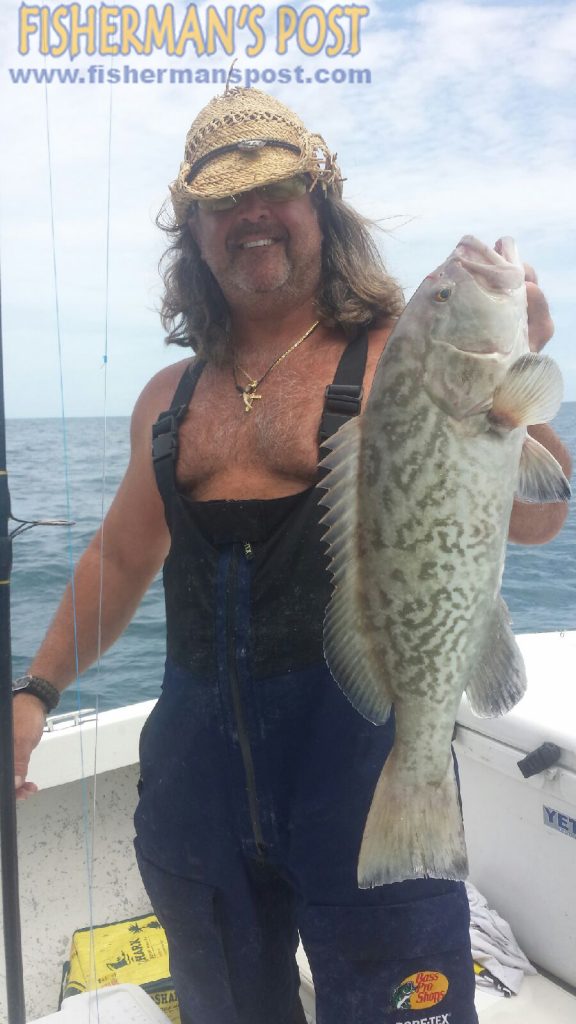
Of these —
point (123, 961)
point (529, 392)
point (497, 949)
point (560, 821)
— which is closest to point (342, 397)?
point (529, 392)

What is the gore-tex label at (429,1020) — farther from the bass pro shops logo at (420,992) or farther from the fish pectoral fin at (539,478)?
the fish pectoral fin at (539,478)

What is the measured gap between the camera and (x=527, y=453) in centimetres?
148

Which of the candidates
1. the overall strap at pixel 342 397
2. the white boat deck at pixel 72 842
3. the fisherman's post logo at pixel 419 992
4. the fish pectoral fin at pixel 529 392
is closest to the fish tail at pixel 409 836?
the fisherman's post logo at pixel 419 992

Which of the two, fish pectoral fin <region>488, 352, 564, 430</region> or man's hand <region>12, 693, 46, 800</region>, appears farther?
man's hand <region>12, 693, 46, 800</region>

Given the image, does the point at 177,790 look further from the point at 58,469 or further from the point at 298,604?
the point at 58,469

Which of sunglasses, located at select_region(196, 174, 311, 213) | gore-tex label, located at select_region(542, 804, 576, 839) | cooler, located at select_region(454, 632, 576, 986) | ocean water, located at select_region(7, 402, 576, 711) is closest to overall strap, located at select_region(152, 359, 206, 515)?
sunglasses, located at select_region(196, 174, 311, 213)

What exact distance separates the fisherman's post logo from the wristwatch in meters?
1.27

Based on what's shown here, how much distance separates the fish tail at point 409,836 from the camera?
1549 mm

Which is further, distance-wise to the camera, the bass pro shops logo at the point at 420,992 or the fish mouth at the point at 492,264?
the bass pro shops logo at the point at 420,992

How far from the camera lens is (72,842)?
3.75 metres

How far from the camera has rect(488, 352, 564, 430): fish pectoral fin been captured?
53.9 inches

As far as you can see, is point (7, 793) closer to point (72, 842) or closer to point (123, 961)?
point (123, 961)

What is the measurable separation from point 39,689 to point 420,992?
1.34 m

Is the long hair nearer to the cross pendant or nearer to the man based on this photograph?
the man
